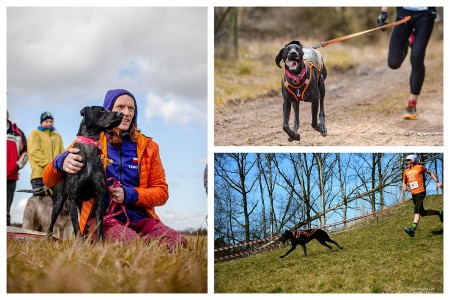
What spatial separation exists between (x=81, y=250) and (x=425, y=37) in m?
4.44

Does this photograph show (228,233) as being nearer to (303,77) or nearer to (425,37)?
(303,77)

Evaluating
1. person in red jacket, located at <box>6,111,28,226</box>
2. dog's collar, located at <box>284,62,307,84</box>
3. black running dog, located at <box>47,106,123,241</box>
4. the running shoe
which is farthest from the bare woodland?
person in red jacket, located at <box>6,111,28,226</box>

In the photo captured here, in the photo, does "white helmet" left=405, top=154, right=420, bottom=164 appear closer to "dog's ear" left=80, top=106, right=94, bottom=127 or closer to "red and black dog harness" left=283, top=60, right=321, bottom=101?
"red and black dog harness" left=283, top=60, right=321, bottom=101

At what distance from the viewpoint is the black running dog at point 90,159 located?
13.6 ft

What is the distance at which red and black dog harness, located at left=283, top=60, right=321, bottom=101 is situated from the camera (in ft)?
17.4

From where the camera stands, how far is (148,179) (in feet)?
15.2

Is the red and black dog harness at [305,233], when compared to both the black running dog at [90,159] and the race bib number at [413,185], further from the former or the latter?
the black running dog at [90,159]

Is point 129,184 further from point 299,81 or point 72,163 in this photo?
point 299,81

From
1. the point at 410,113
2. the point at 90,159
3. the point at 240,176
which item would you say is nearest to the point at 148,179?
the point at 90,159

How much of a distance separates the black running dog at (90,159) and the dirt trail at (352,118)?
1538 millimetres

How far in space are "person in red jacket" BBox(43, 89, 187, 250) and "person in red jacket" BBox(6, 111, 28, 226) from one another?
269 centimetres

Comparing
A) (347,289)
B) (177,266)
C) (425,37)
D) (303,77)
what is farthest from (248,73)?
(177,266)

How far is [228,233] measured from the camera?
5.36 metres

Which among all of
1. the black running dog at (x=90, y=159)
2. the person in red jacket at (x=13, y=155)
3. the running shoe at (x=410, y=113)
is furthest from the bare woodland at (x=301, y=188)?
the person in red jacket at (x=13, y=155)
